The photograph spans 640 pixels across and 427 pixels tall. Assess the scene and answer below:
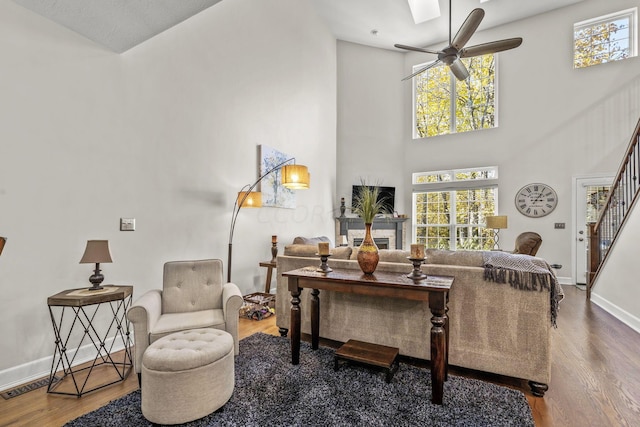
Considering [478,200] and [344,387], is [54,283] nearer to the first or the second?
[344,387]

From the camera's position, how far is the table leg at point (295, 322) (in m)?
2.43

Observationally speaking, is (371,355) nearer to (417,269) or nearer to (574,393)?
(417,269)

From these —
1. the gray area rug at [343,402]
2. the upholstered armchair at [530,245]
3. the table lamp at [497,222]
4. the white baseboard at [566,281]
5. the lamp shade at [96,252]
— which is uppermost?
the table lamp at [497,222]

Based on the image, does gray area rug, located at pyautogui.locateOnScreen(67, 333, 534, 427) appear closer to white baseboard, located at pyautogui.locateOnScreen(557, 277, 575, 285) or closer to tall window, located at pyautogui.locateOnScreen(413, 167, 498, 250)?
white baseboard, located at pyautogui.locateOnScreen(557, 277, 575, 285)

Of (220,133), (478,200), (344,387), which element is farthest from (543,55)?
(344,387)

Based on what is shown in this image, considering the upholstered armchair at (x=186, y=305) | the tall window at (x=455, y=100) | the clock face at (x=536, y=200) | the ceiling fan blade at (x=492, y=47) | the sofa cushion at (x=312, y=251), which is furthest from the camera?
the tall window at (x=455, y=100)

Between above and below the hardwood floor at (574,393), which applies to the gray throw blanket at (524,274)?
above

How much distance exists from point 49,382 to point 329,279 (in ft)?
6.71

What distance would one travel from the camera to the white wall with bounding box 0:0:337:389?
7.13 feet

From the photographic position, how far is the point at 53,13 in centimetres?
221

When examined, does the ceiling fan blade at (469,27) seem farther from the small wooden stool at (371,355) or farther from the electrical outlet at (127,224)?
the electrical outlet at (127,224)

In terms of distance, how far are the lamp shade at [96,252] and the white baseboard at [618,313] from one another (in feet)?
16.5

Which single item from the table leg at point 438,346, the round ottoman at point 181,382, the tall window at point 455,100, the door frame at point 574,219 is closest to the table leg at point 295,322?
the round ottoman at point 181,382

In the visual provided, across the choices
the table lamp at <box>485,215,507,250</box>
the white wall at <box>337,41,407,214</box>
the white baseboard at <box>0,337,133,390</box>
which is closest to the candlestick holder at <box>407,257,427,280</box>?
the white baseboard at <box>0,337,133,390</box>
